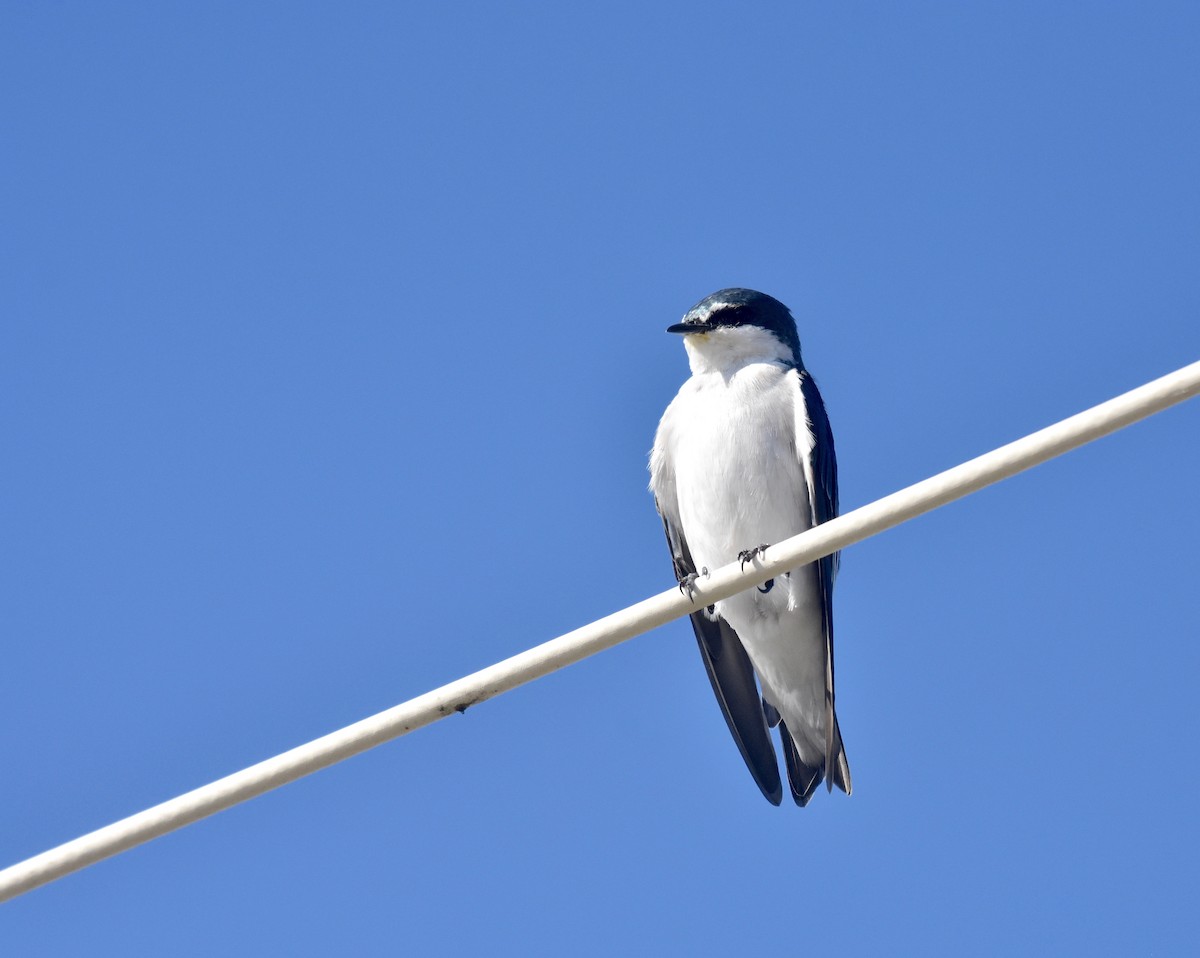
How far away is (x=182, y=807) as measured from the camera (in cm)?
375

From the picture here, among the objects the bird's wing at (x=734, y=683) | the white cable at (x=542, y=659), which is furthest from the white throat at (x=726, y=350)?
the white cable at (x=542, y=659)

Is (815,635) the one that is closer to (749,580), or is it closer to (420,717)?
(749,580)

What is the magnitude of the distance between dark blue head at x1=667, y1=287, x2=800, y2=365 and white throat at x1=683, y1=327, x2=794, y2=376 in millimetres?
49

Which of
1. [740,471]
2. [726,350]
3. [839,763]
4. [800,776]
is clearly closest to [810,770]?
[800,776]

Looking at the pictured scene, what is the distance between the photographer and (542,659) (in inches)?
157

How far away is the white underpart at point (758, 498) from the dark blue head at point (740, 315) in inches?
9.6

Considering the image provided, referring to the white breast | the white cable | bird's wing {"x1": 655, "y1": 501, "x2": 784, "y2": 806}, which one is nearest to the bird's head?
the white breast

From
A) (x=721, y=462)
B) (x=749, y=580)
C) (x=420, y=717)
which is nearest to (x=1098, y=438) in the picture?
(x=749, y=580)

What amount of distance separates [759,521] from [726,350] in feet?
3.21

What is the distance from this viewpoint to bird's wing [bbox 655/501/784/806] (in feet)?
23.0

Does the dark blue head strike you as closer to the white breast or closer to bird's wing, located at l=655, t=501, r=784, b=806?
the white breast

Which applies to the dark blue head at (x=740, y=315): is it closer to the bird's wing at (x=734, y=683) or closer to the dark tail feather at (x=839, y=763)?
the bird's wing at (x=734, y=683)

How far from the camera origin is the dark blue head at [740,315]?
7805 millimetres

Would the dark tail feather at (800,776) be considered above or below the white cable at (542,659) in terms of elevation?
below
